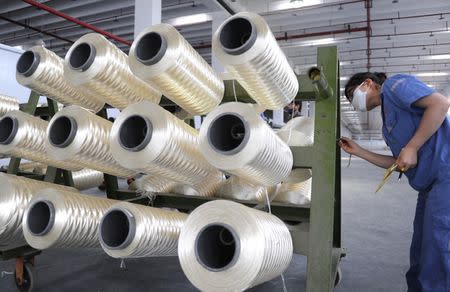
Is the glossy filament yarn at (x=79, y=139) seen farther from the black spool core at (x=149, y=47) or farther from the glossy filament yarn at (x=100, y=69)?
the black spool core at (x=149, y=47)

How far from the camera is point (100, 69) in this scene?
1087 millimetres

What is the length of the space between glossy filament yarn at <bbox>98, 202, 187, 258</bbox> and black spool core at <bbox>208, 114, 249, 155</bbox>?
0.32 m

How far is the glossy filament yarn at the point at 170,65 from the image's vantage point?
0.97m

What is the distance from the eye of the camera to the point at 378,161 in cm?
160

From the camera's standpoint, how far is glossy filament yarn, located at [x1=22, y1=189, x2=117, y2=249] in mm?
1013

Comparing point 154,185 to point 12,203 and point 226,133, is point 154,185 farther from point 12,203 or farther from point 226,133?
point 226,133

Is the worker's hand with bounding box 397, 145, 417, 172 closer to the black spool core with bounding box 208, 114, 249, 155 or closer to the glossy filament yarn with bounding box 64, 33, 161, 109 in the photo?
the black spool core with bounding box 208, 114, 249, 155

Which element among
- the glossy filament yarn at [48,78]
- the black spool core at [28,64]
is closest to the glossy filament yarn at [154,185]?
the glossy filament yarn at [48,78]

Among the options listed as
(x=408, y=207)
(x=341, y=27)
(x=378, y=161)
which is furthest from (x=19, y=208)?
(x=341, y=27)

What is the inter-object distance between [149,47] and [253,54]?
368mm

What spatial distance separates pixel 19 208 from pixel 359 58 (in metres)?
10.4

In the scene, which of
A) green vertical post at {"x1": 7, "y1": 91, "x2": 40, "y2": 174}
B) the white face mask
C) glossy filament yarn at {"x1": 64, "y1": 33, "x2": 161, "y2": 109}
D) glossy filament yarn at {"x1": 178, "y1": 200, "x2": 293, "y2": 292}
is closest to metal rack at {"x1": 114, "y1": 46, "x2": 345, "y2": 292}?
glossy filament yarn at {"x1": 178, "y1": 200, "x2": 293, "y2": 292}

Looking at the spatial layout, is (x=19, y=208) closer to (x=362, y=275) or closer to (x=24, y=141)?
(x=24, y=141)

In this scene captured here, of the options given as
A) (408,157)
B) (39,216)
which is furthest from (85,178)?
(408,157)
